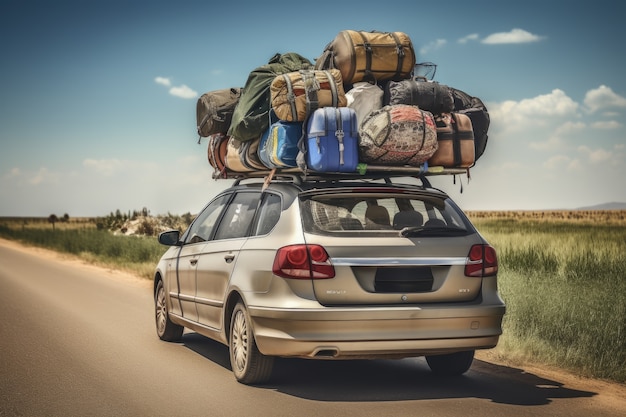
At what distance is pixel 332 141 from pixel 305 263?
46.7 inches

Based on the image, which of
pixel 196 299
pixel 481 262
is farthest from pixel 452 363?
pixel 196 299

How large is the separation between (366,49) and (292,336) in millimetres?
3313

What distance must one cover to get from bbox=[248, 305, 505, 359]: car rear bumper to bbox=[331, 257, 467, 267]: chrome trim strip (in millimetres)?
358

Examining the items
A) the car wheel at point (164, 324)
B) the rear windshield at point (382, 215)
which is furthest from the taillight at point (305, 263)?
the car wheel at point (164, 324)

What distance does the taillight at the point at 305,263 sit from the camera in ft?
23.9

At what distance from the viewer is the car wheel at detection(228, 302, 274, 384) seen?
7867mm

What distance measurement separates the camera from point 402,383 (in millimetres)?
8258

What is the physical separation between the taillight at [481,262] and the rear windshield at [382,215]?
0.64 ft

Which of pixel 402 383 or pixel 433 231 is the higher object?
pixel 433 231

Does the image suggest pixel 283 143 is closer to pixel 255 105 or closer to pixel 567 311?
pixel 255 105

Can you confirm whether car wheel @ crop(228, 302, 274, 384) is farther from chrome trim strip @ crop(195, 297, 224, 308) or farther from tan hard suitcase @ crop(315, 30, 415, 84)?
tan hard suitcase @ crop(315, 30, 415, 84)

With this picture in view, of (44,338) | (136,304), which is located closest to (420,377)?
(44,338)

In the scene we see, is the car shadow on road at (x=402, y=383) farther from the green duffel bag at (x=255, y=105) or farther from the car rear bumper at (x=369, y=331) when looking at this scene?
the green duffel bag at (x=255, y=105)

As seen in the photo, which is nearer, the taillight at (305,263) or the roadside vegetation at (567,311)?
the taillight at (305,263)
